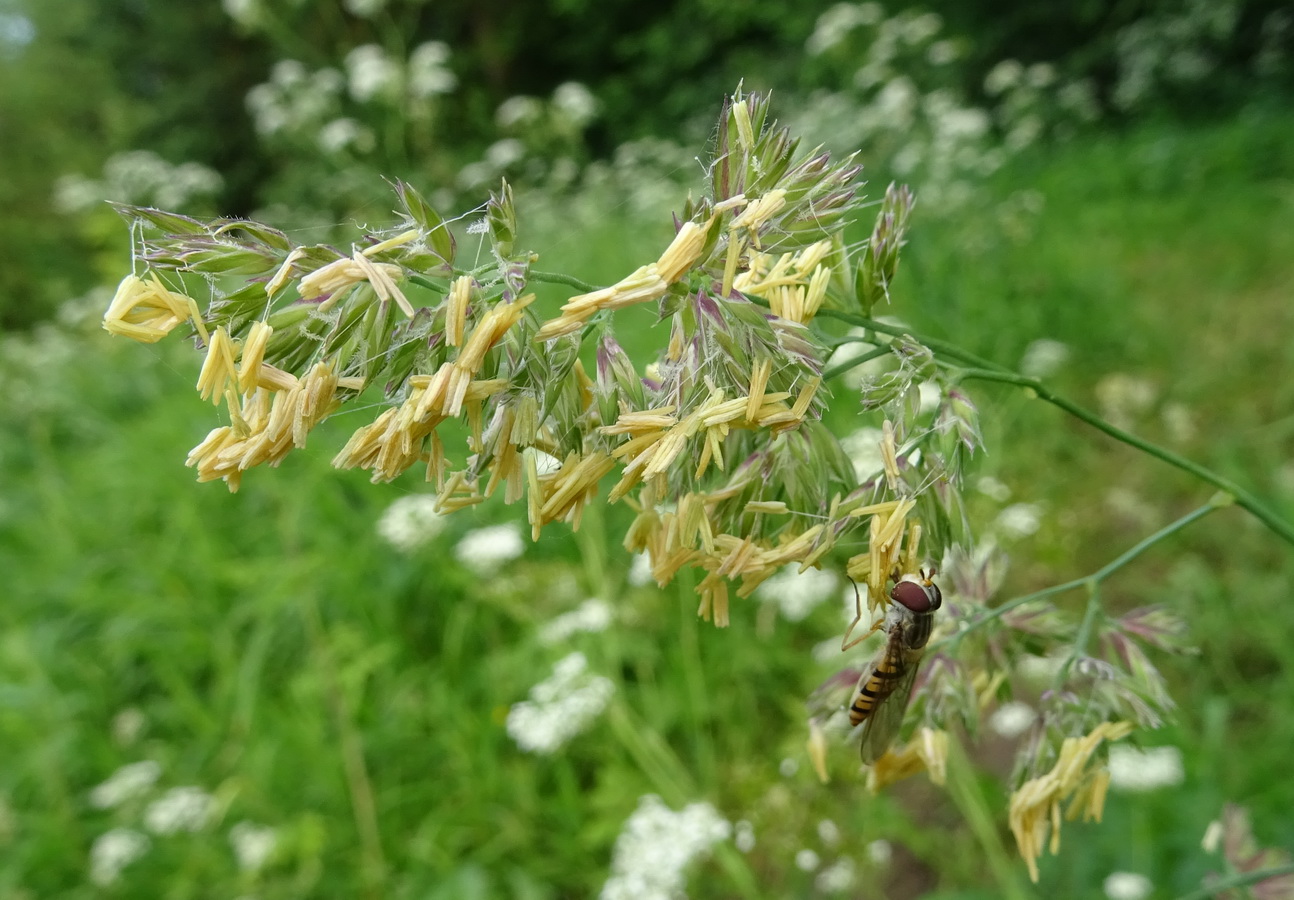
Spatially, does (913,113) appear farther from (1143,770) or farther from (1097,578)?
(1097,578)

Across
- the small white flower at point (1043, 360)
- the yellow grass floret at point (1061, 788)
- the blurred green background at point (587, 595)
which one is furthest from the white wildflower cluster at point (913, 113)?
the yellow grass floret at point (1061, 788)

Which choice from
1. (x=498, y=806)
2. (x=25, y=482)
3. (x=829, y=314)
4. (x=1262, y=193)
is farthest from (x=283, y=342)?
(x=1262, y=193)

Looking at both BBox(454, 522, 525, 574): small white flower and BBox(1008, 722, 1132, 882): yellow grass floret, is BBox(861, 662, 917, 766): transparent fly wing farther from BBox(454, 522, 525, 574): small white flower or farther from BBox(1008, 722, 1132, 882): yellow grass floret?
BBox(454, 522, 525, 574): small white flower

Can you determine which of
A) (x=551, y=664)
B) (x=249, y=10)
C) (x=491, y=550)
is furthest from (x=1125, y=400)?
(x=249, y=10)

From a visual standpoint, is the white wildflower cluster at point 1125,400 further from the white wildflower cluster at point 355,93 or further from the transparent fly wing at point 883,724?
the white wildflower cluster at point 355,93

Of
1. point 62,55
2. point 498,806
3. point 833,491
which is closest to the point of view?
point 833,491

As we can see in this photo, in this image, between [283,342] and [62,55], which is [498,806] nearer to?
[283,342]
